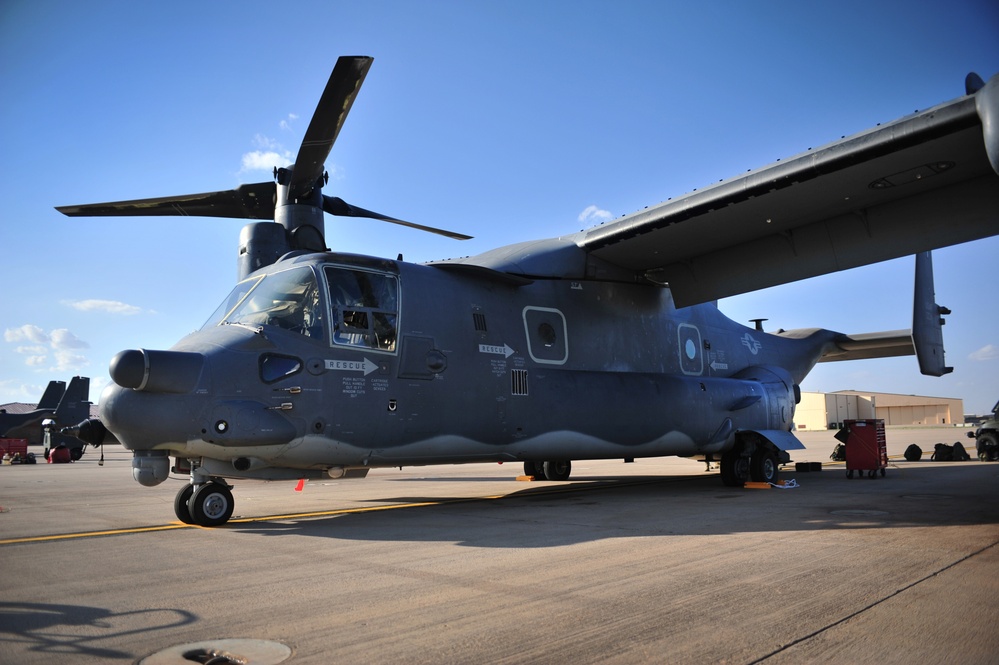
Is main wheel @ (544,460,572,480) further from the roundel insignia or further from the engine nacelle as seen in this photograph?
the engine nacelle

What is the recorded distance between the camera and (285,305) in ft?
28.7

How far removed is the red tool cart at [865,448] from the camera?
592 inches

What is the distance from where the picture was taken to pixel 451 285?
10.3 m

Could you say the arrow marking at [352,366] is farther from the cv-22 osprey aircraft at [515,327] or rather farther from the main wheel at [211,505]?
the main wheel at [211,505]

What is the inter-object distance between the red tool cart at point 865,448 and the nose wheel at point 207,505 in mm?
12933

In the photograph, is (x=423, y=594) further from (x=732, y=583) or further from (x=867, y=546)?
(x=867, y=546)

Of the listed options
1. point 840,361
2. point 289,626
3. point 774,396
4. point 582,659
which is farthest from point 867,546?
point 840,361

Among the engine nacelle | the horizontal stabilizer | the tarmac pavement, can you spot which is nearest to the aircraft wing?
the engine nacelle

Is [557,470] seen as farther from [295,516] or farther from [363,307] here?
[363,307]

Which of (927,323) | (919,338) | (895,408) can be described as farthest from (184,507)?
(895,408)

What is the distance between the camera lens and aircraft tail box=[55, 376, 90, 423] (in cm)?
3766

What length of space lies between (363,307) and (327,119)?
136 inches

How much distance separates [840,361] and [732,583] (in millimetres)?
16176

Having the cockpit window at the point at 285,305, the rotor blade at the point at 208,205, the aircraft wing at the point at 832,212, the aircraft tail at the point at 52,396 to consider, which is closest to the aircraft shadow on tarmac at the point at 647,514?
the cockpit window at the point at 285,305
